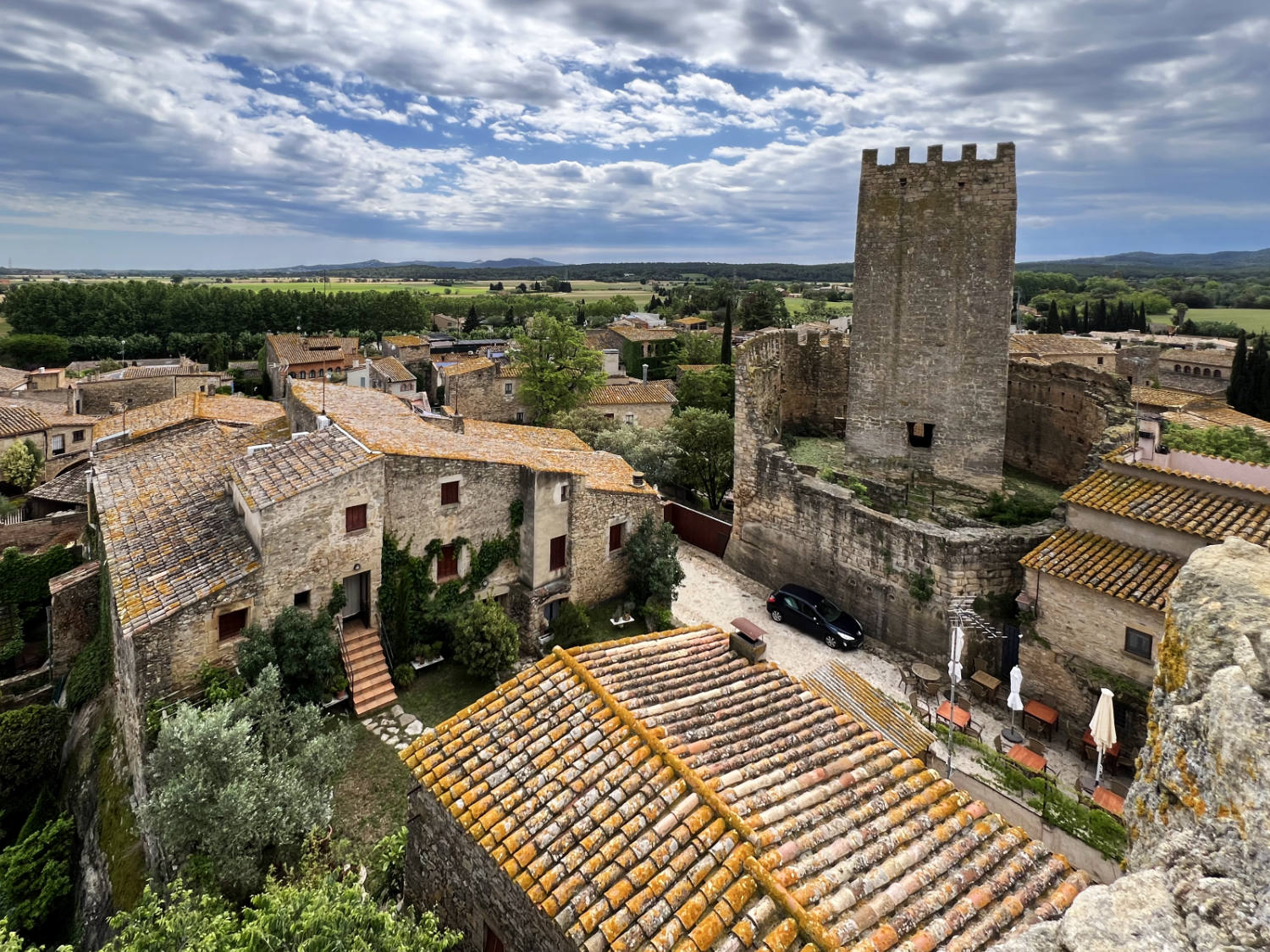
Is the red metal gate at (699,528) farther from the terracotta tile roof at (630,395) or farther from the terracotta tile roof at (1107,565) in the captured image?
the terracotta tile roof at (630,395)

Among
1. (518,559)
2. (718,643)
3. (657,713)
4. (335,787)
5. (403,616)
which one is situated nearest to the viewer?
(657,713)

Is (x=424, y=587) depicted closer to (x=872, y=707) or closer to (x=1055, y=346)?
(x=872, y=707)

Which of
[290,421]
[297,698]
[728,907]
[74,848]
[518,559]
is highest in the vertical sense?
[290,421]

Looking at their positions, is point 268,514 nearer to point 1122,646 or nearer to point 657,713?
point 657,713

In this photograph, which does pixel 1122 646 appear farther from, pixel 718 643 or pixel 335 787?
pixel 335 787

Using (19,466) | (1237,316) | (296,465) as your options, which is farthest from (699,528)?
(1237,316)

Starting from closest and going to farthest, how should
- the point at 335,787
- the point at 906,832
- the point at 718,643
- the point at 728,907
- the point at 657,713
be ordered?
1. the point at 728,907
2. the point at 906,832
3. the point at 657,713
4. the point at 718,643
5. the point at 335,787

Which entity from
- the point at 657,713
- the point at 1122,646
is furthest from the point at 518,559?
the point at 1122,646

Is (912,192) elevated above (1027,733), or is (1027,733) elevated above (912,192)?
(912,192)

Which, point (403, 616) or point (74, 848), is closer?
point (74, 848)

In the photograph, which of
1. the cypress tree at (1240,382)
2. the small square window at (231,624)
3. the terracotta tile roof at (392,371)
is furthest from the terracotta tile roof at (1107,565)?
the terracotta tile roof at (392,371)

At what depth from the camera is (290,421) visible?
22.7m

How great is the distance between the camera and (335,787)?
13273 mm

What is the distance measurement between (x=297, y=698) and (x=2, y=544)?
56.3 feet
